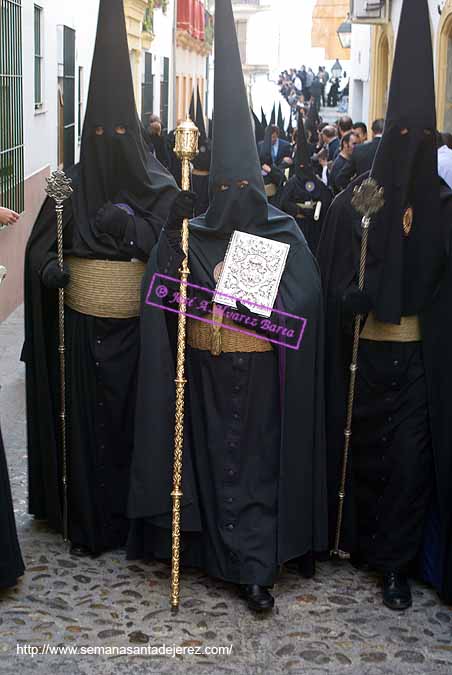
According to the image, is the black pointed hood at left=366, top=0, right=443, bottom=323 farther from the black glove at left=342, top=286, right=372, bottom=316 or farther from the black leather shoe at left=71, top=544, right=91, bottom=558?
the black leather shoe at left=71, top=544, right=91, bottom=558

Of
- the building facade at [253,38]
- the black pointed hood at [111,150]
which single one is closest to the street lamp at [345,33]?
the black pointed hood at [111,150]

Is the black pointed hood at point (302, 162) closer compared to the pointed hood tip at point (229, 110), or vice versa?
the pointed hood tip at point (229, 110)

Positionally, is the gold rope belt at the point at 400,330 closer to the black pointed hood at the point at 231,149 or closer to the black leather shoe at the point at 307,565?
the black pointed hood at the point at 231,149

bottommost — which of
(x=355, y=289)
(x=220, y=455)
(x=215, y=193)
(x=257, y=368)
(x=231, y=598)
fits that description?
(x=231, y=598)

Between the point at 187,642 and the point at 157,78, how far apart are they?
28.0 m

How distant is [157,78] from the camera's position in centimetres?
3105

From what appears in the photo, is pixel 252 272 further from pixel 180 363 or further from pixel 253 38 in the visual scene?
pixel 253 38

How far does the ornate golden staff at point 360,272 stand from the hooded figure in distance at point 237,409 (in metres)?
0.19

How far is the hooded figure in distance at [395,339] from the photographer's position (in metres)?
4.59

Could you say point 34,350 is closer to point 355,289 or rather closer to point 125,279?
point 125,279

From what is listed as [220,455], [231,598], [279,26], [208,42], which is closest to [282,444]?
[220,455]

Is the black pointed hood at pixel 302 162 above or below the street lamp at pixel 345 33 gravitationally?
below

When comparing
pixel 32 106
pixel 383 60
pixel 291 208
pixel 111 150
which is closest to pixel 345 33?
pixel 383 60

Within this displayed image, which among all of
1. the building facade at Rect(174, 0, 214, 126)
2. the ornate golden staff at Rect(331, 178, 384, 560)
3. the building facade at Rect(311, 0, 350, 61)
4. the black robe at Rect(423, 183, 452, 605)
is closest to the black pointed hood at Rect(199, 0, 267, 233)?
the ornate golden staff at Rect(331, 178, 384, 560)
